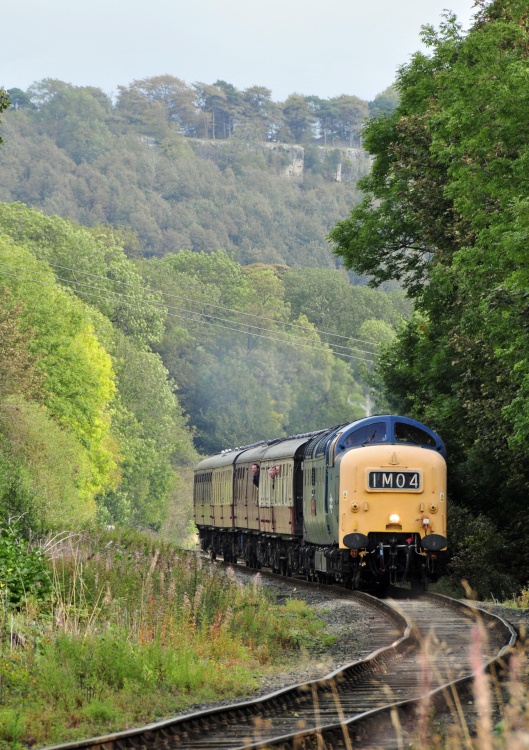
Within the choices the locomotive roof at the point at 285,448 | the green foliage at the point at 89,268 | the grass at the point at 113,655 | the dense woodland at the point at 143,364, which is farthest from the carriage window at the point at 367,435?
the green foliage at the point at 89,268

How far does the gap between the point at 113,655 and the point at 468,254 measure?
1640 centimetres

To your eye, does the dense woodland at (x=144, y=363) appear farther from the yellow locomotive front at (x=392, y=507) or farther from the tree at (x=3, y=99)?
the yellow locomotive front at (x=392, y=507)

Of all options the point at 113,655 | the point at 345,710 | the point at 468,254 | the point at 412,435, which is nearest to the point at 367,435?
the point at 412,435

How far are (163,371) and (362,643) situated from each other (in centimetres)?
7975

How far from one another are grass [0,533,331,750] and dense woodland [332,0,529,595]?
976 centimetres

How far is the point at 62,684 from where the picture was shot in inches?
480

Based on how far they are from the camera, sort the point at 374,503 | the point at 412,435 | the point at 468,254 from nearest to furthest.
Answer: the point at 374,503 → the point at 412,435 → the point at 468,254

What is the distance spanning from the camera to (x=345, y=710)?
469 inches

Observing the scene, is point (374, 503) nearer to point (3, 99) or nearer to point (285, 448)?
point (285, 448)

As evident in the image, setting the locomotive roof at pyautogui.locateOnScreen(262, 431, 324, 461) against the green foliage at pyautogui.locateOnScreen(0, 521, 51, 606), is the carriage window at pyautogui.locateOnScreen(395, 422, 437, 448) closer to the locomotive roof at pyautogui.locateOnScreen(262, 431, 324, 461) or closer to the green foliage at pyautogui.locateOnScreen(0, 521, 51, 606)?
the locomotive roof at pyautogui.locateOnScreen(262, 431, 324, 461)

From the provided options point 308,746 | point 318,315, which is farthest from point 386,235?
point 318,315

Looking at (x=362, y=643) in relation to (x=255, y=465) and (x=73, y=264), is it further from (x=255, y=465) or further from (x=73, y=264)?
(x=73, y=264)

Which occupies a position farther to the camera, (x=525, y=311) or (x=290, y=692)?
(x=525, y=311)

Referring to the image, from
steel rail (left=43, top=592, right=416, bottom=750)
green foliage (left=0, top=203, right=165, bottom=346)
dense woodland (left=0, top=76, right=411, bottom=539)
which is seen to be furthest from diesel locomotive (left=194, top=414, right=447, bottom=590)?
green foliage (left=0, top=203, right=165, bottom=346)
